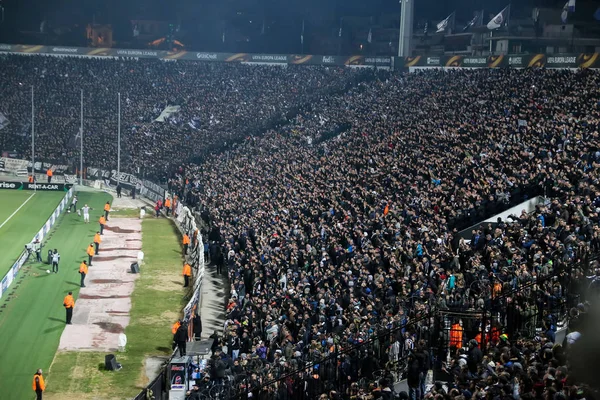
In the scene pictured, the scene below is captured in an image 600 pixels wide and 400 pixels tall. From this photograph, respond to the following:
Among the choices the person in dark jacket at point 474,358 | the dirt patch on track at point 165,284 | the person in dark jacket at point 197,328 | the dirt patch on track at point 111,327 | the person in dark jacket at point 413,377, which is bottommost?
the dirt patch on track at point 111,327

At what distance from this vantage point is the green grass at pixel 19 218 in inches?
1847

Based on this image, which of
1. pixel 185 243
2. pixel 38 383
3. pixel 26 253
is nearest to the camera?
pixel 38 383

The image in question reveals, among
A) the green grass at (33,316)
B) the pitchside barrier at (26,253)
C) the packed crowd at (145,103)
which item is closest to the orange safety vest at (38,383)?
the green grass at (33,316)

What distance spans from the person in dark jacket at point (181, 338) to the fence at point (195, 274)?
1.28 m

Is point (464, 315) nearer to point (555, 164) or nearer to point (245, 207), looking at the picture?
point (555, 164)

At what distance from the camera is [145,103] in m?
84.7

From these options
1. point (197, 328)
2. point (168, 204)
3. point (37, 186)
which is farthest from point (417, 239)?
point (37, 186)

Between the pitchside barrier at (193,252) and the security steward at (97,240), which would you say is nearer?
the pitchside barrier at (193,252)

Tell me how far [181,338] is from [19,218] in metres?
30.9

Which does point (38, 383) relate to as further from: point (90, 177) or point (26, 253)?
point (90, 177)

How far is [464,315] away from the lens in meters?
20.6

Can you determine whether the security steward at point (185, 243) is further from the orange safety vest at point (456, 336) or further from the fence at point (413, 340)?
the orange safety vest at point (456, 336)

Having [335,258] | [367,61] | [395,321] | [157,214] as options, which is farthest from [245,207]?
[367,61]

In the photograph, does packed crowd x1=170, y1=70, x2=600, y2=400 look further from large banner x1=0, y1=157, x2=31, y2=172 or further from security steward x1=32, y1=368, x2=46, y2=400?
large banner x1=0, y1=157, x2=31, y2=172
